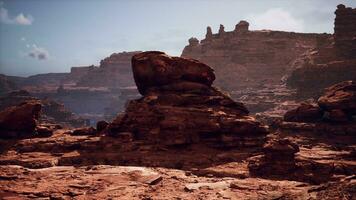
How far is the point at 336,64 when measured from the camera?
8050 cm

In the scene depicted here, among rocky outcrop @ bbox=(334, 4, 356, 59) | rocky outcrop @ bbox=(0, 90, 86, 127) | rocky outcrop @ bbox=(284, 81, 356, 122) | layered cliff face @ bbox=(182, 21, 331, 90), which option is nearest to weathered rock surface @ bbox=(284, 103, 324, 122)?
rocky outcrop @ bbox=(284, 81, 356, 122)

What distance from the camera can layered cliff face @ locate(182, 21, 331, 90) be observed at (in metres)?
132

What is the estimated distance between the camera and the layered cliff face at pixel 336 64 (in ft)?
263

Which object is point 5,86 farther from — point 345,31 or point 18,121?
point 345,31

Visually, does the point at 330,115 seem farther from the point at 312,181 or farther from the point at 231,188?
the point at 231,188

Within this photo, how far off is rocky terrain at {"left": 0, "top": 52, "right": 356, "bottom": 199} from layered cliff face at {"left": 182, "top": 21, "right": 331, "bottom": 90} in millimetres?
101752

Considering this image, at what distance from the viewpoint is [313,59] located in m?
95.8

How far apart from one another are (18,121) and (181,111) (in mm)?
14529

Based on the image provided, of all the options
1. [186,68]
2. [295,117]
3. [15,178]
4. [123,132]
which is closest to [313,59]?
[295,117]

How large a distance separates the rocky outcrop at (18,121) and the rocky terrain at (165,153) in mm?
80

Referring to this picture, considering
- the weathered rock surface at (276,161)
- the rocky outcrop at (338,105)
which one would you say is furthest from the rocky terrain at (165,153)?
the rocky outcrop at (338,105)

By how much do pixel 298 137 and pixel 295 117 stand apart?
5172mm

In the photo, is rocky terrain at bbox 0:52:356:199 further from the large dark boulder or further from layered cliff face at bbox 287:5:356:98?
layered cliff face at bbox 287:5:356:98

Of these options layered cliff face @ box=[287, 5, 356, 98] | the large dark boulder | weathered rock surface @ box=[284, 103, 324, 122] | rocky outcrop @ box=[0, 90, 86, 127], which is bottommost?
rocky outcrop @ box=[0, 90, 86, 127]
